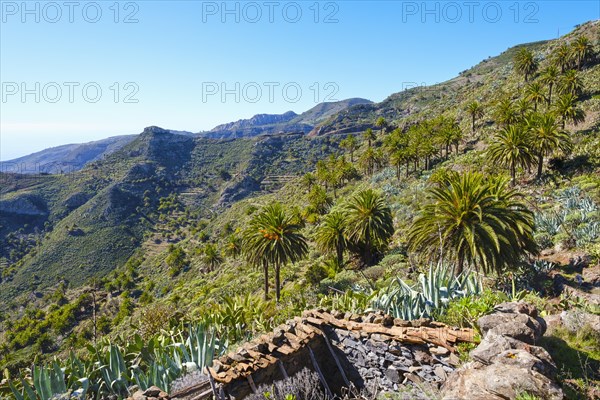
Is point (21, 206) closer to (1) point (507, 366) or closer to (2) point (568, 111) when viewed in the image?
(2) point (568, 111)

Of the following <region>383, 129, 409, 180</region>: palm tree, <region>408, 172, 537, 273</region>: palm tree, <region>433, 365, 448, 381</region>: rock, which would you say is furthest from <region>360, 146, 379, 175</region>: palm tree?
<region>433, 365, 448, 381</region>: rock

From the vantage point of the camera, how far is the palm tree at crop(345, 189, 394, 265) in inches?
1041

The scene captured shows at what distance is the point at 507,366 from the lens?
4035mm

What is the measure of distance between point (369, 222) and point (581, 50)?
5204cm

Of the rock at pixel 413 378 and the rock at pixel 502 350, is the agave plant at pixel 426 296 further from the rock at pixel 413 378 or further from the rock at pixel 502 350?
the rock at pixel 502 350

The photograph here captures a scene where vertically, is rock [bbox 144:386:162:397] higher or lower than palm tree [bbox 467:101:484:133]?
lower

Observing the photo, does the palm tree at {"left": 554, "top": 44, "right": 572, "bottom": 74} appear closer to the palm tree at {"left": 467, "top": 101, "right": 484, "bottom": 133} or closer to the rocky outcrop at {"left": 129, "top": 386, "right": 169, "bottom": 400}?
the palm tree at {"left": 467, "top": 101, "right": 484, "bottom": 133}

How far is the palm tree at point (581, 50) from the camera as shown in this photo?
5191cm

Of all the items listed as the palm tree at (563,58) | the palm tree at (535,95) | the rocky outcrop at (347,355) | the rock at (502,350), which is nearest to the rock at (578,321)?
the rocky outcrop at (347,355)

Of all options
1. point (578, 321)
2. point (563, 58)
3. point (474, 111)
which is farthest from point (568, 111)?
point (578, 321)

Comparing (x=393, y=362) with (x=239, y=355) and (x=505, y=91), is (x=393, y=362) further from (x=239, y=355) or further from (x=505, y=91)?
(x=505, y=91)

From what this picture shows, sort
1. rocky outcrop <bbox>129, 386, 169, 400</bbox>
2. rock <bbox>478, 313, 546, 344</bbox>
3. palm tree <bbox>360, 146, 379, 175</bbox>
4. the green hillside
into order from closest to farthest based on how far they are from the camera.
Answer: rock <bbox>478, 313, 546, 344</bbox>, rocky outcrop <bbox>129, 386, 169, 400</bbox>, the green hillside, palm tree <bbox>360, 146, 379, 175</bbox>

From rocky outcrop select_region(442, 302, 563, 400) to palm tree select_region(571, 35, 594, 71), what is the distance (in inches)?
2601

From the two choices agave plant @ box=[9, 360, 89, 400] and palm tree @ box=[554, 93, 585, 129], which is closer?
agave plant @ box=[9, 360, 89, 400]
